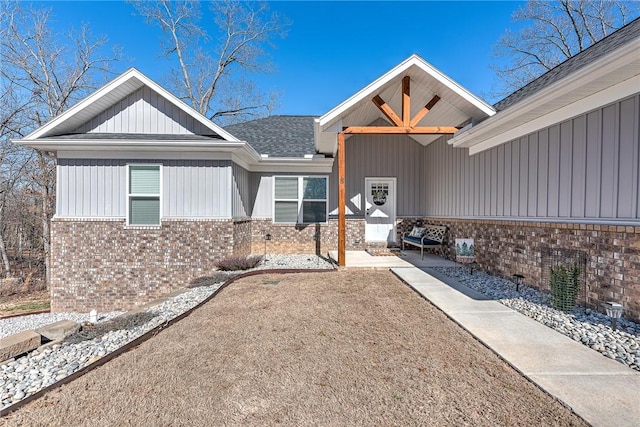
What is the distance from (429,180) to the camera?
10305 millimetres

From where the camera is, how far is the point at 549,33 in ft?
56.5

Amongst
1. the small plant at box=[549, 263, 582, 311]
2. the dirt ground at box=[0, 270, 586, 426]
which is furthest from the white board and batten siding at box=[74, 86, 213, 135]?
the small plant at box=[549, 263, 582, 311]

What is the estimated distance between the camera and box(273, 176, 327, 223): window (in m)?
10.4

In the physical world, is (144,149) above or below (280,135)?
below

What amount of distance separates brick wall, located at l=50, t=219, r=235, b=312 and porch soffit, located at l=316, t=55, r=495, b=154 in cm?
357

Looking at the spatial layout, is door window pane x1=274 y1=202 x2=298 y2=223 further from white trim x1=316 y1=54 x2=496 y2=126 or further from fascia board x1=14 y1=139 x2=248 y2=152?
white trim x1=316 y1=54 x2=496 y2=126

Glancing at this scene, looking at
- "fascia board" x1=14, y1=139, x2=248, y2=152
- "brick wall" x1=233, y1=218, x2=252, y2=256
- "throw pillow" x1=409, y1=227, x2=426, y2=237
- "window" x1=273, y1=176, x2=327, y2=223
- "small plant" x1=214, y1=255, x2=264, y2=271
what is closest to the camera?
"small plant" x1=214, y1=255, x2=264, y2=271

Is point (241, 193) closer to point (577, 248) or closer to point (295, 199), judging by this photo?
point (295, 199)

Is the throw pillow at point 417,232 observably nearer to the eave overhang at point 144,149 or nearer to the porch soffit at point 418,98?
the porch soffit at point 418,98

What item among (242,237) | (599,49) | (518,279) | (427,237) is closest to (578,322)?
(518,279)

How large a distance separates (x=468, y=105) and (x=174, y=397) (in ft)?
24.3

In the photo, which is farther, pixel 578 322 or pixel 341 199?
pixel 341 199

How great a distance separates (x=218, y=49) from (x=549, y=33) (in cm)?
1925

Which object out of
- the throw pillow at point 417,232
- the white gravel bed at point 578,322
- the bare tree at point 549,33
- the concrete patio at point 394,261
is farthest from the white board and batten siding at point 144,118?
the bare tree at point 549,33
